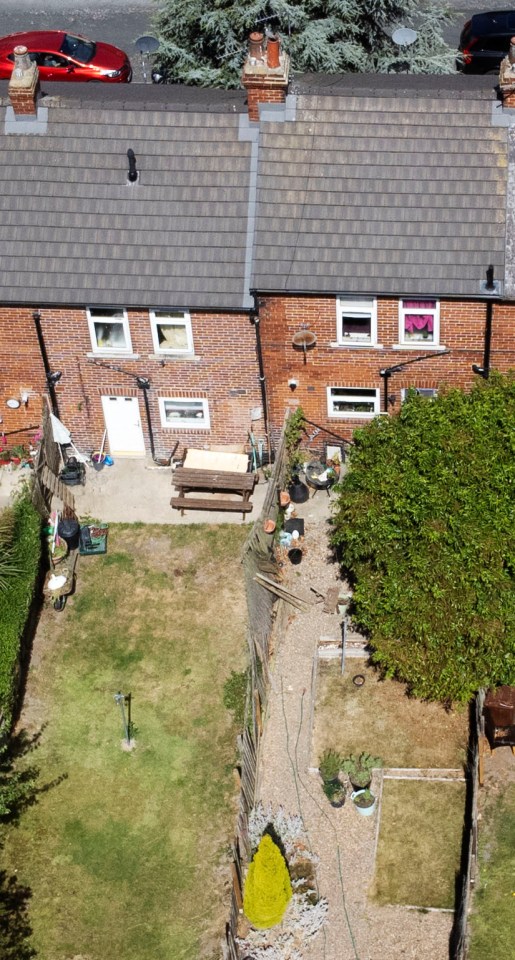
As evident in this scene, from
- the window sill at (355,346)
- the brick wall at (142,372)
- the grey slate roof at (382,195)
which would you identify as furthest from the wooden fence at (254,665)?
the grey slate roof at (382,195)

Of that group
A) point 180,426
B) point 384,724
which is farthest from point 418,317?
point 384,724

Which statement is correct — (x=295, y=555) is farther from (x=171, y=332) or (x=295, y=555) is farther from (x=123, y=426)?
(x=171, y=332)

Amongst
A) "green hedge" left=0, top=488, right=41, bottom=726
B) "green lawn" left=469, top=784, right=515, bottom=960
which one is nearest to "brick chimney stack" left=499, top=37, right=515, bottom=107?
"green hedge" left=0, top=488, right=41, bottom=726

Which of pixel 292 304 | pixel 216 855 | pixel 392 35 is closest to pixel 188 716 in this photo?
pixel 216 855

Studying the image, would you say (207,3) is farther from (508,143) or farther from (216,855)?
(216,855)

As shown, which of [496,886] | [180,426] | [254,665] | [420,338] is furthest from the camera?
[180,426]

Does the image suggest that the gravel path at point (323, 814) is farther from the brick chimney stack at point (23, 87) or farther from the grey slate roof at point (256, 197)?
the brick chimney stack at point (23, 87)
